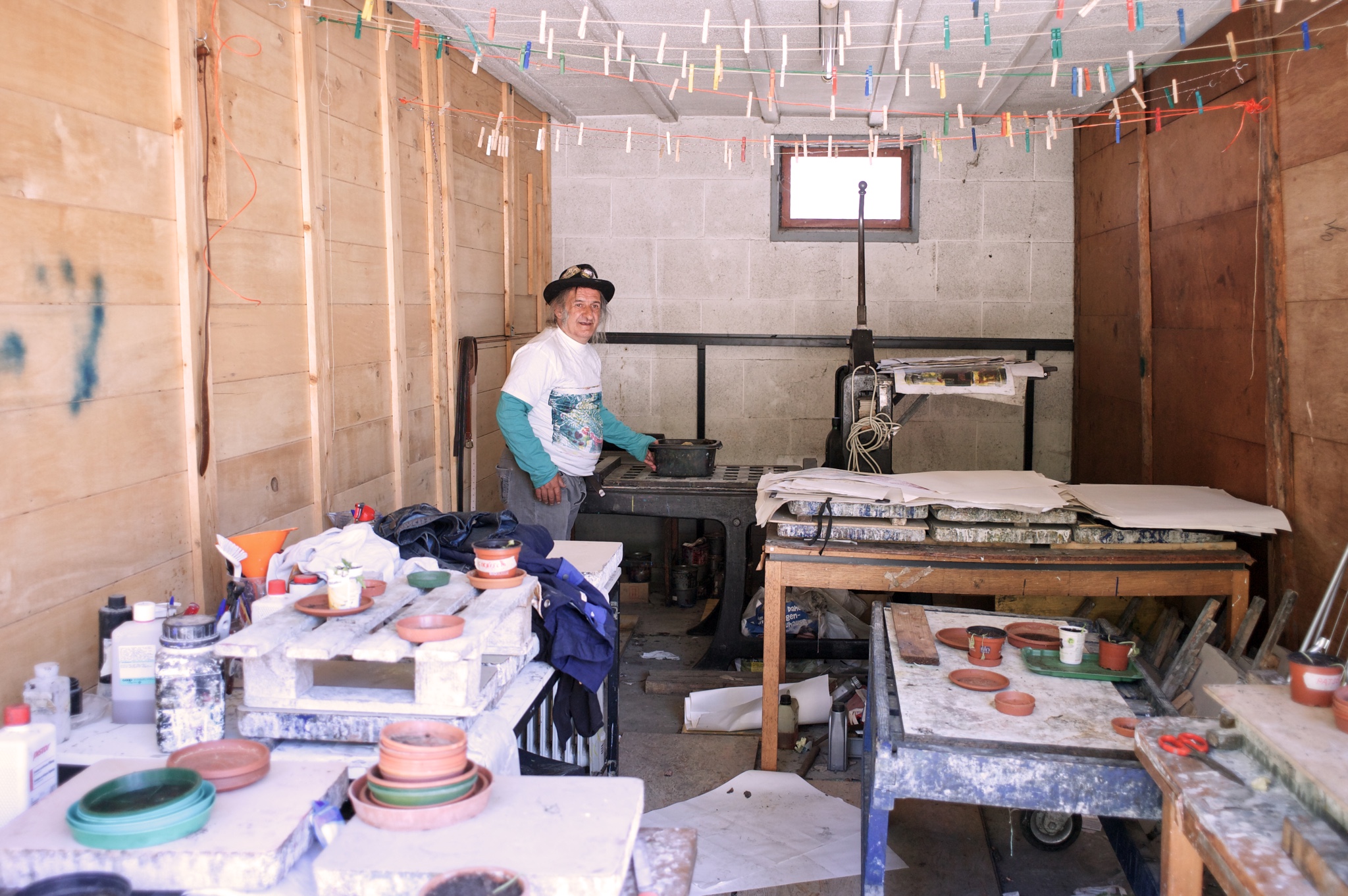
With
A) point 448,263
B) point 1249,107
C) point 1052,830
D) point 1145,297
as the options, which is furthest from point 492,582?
point 1145,297

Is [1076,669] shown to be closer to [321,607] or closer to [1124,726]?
[1124,726]

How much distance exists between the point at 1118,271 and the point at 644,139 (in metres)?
2.78

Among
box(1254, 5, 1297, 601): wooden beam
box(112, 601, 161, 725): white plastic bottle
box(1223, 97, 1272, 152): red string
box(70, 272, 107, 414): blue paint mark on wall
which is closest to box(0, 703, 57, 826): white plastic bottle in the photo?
box(112, 601, 161, 725): white plastic bottle

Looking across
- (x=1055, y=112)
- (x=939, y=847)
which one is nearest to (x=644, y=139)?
(x=1055, y=112)

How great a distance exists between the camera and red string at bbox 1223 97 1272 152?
333 cm

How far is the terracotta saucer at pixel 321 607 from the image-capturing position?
198 cm

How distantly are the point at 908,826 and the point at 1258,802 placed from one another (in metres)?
1.71

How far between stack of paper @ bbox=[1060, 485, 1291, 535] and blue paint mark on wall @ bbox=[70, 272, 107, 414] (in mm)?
2929

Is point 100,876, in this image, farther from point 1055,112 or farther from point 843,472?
point 1055,112

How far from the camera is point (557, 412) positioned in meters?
4.24

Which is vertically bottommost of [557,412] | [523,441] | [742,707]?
[742,707]

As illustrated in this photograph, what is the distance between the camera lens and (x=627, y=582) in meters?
5.83

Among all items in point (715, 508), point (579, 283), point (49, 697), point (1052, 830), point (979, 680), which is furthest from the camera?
point (715, 508)

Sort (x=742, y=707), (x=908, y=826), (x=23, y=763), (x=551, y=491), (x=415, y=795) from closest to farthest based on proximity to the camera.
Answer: (x=415, y=795) → (x=23, y=763) → (x=908, y=826) → (x=742, y=707) → (x=551, y=491)
